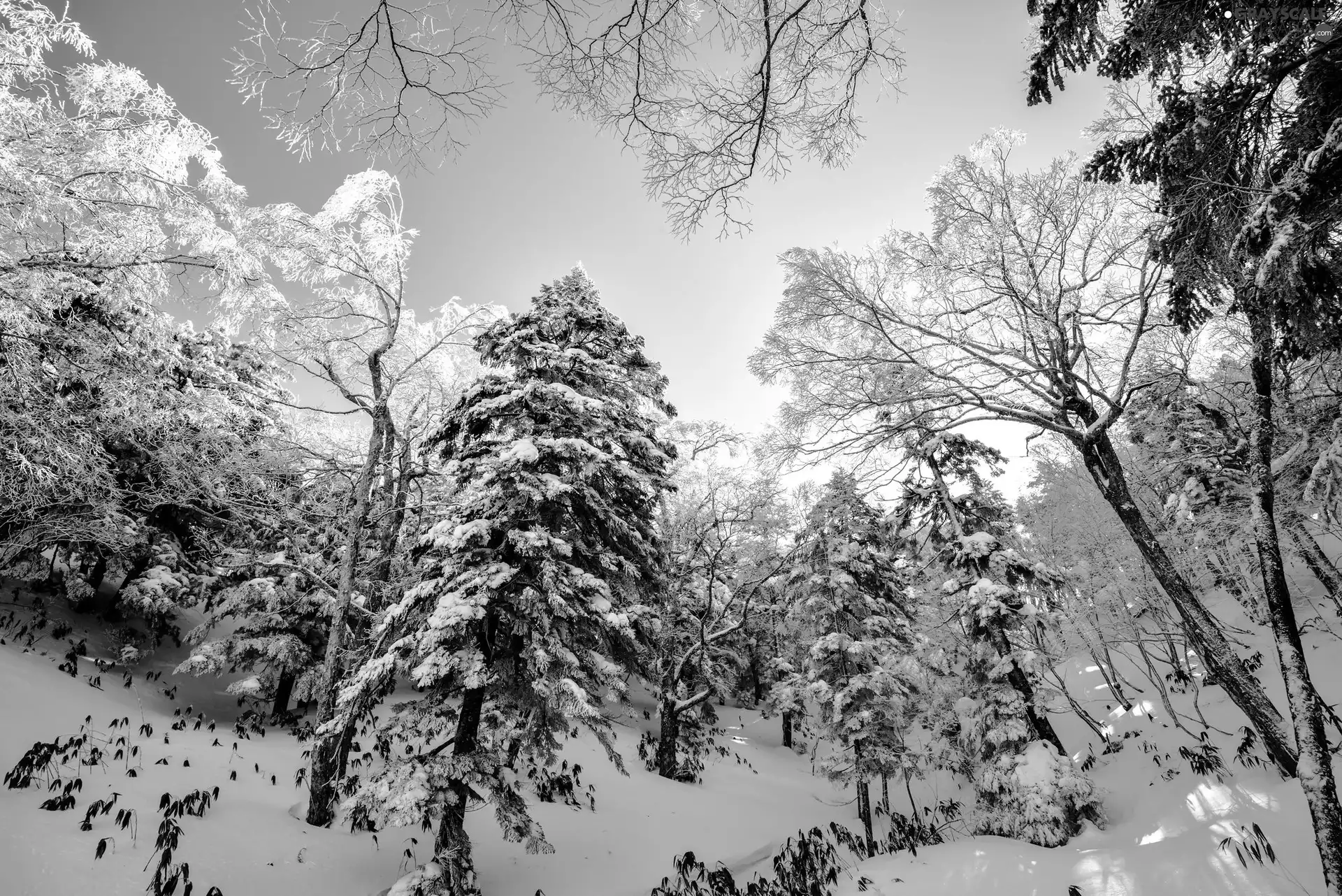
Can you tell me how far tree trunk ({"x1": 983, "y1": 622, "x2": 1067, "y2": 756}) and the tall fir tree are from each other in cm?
797

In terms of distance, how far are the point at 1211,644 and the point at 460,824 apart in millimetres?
7889

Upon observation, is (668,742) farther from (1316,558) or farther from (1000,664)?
(1316,558)

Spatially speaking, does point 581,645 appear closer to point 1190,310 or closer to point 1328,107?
point 1190,310

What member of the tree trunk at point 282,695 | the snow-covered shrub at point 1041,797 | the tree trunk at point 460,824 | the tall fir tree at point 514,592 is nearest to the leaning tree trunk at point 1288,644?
the snow-covered shrub at point 1041,797

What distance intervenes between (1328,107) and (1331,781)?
15.8ft

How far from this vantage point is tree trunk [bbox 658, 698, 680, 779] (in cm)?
1287

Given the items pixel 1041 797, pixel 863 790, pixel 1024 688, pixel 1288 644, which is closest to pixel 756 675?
pixel 863 790

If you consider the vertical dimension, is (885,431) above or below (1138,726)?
above

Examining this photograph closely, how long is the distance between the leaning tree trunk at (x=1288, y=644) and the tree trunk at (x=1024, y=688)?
262 inches

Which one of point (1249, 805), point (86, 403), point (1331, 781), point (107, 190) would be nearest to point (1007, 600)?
point (1249, 805)

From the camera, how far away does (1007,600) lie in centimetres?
1062

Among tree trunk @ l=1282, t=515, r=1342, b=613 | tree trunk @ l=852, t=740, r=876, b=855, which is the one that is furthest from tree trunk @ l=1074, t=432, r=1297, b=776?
tree trunk @ l=852, t=740, r=876, b=855

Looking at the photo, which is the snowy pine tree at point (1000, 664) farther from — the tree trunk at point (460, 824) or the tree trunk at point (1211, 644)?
the tree trunk at point (460, 824)

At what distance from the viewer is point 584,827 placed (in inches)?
362
